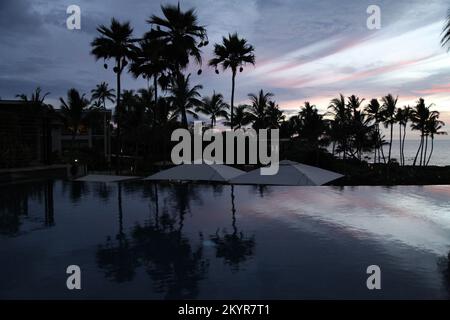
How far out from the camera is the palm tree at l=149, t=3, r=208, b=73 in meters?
30.3

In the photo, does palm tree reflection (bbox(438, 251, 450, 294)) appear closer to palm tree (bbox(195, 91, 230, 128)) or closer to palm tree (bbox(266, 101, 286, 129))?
palm tree (bbox(266, 101, 286, 129))

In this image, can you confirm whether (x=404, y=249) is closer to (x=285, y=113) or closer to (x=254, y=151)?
(x=254, y=151)

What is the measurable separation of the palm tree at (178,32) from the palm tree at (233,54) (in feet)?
23.6

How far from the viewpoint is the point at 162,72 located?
3491 cm

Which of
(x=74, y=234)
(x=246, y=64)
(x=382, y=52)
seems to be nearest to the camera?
(x=74, y=234)

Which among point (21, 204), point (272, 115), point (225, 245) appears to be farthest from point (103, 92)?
point (225, 245)

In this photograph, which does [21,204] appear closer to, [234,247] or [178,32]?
[234,247]

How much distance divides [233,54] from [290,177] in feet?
88.8

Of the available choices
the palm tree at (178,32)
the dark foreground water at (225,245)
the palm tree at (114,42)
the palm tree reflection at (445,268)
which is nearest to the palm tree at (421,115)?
the palm tree at (178,32)

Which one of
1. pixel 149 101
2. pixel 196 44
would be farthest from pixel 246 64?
pixel 149 101

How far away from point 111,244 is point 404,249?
26.8 feet

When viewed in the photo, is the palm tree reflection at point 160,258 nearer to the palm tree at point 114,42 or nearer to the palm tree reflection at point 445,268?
the palm tree reflection at point 445,268

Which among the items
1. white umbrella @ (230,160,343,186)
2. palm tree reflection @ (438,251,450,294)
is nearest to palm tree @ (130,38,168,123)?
white umbrella @ (230,160,343,186)
